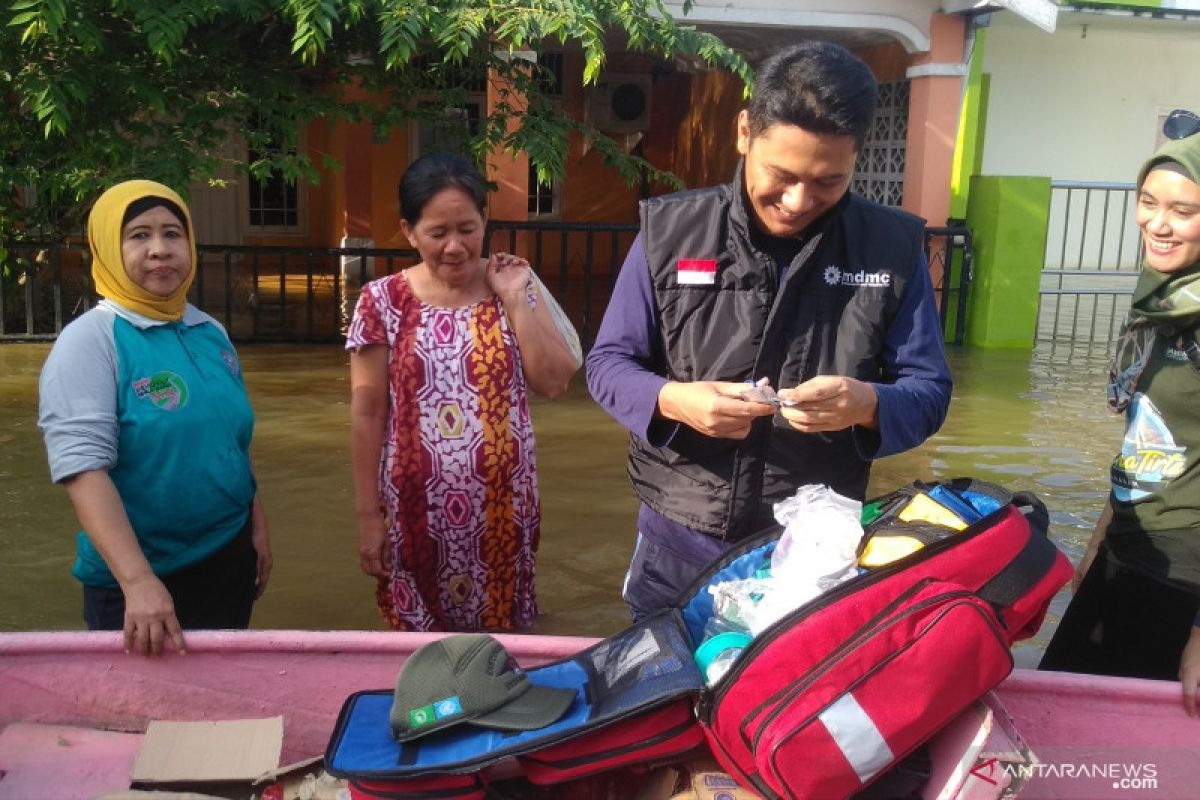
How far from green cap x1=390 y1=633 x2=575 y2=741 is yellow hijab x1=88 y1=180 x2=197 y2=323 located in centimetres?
107

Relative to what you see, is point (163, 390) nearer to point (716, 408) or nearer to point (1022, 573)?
point (716, 408)

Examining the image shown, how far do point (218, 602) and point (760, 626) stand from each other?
142cm

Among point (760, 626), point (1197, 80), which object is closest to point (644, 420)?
point (760, 626)

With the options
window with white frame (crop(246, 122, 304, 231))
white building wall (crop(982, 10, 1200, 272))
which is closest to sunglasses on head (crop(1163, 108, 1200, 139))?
white building wall (crop(982, 10, 1200, 272))

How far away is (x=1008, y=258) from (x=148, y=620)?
9078 millimetres

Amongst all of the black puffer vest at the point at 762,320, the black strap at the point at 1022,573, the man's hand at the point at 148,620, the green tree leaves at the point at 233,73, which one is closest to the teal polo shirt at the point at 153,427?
the man's hand at the point at 148,620

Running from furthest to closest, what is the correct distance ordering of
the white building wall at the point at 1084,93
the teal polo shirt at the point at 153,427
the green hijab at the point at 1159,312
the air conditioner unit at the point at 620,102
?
the air conditioner unit at the point at 620,102 < the white building wall at the point at 1084,93 < the teal polo shirt at the point at 153,427 < the green hijab at the point at 1159,312

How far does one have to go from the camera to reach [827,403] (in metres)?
1.92

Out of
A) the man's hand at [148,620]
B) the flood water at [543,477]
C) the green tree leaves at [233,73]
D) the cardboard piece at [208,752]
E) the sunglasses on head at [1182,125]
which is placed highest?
the green tree leaves at [233,73]

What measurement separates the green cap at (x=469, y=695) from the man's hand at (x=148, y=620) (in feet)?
1.85

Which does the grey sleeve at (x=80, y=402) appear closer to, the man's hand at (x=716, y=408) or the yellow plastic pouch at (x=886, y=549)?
the man's hand at (x=716, y=408)

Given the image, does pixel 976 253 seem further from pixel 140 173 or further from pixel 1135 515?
pixel 1135 515

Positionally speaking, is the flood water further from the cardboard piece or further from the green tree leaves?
the cardboard piece

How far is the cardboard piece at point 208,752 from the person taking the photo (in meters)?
2.10
